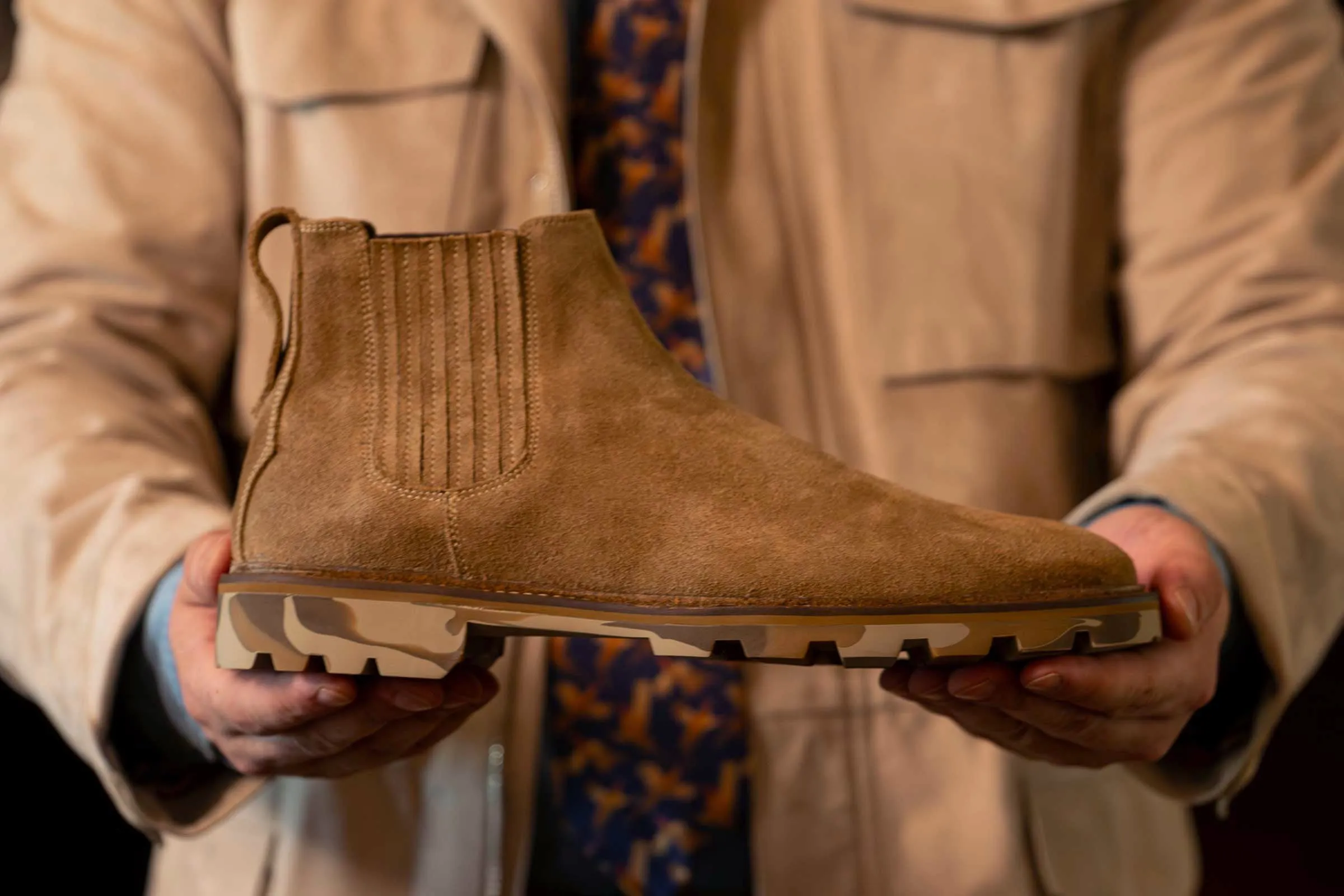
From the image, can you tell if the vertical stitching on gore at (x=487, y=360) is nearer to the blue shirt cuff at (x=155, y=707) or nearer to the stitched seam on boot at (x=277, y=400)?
the stitched seam on boot at (x=277, y=400)

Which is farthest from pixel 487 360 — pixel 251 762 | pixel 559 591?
pixel 251 762

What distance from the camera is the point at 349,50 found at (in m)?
0.72

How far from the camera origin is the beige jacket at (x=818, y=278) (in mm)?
658

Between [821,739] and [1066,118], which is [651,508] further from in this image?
[1066,118]

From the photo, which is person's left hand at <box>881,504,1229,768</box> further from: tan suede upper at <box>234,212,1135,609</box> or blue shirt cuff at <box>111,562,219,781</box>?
blue shirt cuff at <box>111,562,219,781</box>

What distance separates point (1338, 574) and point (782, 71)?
1.46 feet

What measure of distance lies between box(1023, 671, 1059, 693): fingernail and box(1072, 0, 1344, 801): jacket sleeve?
16 cm

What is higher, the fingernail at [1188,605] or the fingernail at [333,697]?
the fingernail at [1188,605]

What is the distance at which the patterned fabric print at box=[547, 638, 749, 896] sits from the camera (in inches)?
26.4

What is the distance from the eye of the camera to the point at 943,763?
0.68 meters

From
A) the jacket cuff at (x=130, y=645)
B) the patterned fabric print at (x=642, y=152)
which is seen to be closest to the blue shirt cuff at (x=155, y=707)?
the jacket cuff at (x=130, y=645)

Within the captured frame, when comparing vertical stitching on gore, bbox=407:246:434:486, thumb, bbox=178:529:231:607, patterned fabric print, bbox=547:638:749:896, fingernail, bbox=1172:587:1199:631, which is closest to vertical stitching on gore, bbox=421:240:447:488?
vertical stitching on gore, bbox=407:246:434:486

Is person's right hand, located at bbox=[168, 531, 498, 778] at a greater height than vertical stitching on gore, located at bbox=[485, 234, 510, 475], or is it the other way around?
vertical stitching on gore, located at bbox=[485, 234, 510, 475]

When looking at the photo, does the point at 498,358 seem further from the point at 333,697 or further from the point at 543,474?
the point at 333,697
